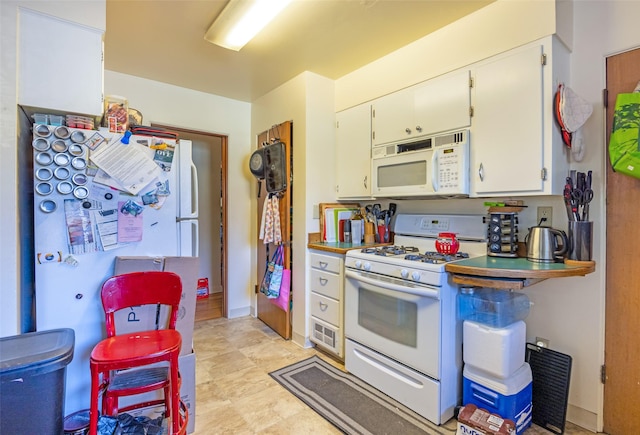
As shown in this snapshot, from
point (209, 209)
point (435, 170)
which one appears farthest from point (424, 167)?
point (209, 209)

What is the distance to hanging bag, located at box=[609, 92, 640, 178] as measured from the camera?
1596 mm

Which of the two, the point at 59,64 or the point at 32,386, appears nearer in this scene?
the point at 32,386

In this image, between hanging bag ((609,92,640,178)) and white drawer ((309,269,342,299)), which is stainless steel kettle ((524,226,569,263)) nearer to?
hanging bag ((609,92,640,178))

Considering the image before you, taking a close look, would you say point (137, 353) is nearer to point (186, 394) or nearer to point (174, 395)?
point (174, 395)

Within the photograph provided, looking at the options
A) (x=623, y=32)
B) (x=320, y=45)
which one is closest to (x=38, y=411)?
(x=320, y=45)

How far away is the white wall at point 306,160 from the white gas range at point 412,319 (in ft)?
2.17

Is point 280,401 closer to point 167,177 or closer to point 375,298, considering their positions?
point 375,298

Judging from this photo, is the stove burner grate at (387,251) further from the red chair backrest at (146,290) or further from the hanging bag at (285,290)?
the red chair backrest at (146,290)

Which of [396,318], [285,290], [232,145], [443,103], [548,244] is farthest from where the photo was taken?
[232,145]

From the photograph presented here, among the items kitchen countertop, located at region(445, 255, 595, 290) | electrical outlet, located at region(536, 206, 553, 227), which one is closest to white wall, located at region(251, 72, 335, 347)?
kitchen countertop, located at region(445, 255, 595, 290)

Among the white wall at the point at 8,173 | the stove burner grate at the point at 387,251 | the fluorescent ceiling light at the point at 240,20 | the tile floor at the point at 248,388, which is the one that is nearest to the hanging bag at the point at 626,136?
the stove burner grate at the point at 387,251

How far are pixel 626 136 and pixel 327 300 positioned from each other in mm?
2185

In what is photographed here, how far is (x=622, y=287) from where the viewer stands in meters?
1.71

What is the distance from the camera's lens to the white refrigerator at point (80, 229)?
1634 mm
